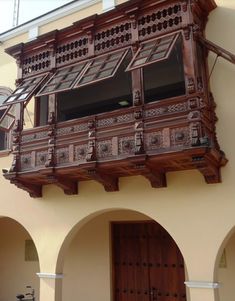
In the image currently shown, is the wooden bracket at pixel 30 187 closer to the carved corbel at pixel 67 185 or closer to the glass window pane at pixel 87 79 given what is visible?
the carved corbel at pixel 67 185

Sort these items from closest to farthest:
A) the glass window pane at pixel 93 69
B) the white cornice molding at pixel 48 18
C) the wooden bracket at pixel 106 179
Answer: the wooden bracket at pixel 106 179 < the glass window pane at pixel 93 69 < the white cornice molding at pixel 48 18

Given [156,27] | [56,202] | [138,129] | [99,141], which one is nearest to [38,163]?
[56,202]

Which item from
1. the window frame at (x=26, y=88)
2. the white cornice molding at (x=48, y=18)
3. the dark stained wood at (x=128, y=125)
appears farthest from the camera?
the white cornice molding at (x=48, y=18)

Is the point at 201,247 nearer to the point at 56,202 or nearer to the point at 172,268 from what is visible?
the point at 172,268

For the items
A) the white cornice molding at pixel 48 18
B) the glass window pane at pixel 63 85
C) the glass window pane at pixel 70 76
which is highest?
the white cornice molding at pixel 48 18

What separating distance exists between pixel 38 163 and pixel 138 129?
2211 mm

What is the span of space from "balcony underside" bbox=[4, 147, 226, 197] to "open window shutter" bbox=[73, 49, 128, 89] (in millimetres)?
1457

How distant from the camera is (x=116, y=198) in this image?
6895 millimetres

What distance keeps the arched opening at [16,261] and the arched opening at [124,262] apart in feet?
3.64

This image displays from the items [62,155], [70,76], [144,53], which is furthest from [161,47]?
[62,155]

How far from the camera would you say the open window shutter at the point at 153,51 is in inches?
233

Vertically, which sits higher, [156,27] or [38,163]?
[156,27]

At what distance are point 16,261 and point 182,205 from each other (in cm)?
571

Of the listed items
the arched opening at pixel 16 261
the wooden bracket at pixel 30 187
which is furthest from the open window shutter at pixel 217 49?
the arched opening at pixel 16 261
